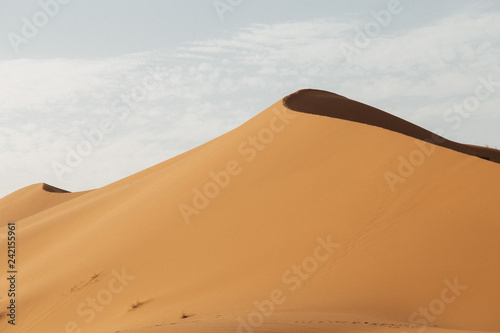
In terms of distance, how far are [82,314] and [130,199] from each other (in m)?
7.93

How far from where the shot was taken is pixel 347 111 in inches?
821

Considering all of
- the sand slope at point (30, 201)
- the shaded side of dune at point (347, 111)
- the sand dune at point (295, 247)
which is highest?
the sand slope at point (30, 201)

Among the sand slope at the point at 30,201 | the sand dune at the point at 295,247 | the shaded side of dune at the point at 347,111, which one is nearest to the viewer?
the sand dune at the point at 295,247

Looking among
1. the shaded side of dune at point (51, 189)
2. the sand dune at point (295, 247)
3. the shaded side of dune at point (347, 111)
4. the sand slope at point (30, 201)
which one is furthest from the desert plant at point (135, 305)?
the shaded side of dune at point (51, 189)

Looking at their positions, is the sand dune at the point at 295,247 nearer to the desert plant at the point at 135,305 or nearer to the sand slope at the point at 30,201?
the desert plant at the point at 135,305

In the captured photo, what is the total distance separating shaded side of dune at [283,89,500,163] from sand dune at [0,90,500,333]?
3.32ft

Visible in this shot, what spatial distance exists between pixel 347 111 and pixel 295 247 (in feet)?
29.6

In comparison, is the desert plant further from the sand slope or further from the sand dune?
the sand slope

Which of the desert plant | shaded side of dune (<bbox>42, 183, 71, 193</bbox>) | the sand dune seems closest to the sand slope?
shaded side of dune (<bbox>42, 183, 71, 193</bbox>)

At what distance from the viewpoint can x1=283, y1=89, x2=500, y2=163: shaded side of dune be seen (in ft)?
66.4

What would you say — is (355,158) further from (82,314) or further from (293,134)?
(82,314)

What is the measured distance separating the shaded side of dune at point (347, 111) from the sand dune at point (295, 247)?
3.32 ft

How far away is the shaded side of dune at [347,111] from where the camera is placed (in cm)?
2023

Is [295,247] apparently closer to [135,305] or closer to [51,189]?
[135,305]
